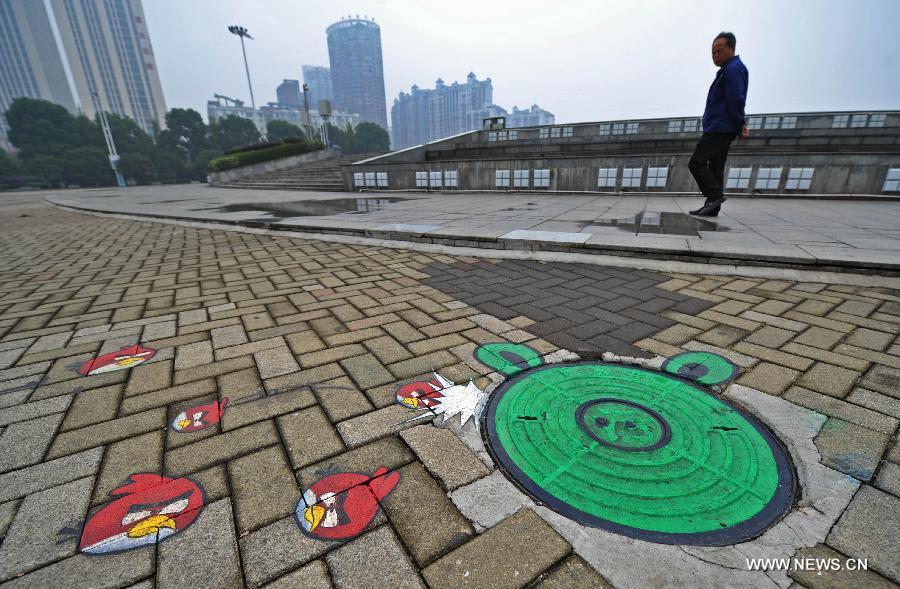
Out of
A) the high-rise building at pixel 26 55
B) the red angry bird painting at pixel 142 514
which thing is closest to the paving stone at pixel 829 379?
the red angry bird painting at pixel 142 514

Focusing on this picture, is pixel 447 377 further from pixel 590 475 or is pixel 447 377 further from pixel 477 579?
pixel 477 579

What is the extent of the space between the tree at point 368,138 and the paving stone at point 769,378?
7223 centimetres

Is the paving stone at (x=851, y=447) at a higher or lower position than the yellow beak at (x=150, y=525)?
lower

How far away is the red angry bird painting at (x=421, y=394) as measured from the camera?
71.0 inches

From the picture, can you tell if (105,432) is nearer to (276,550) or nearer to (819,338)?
(276,550)

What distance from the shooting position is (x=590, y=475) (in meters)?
1.37

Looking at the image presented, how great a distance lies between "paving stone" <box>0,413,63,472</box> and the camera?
150 centimetres

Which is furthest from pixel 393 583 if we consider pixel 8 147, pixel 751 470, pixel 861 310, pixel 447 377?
pixel 8 147

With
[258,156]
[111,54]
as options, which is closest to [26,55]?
[111,54]

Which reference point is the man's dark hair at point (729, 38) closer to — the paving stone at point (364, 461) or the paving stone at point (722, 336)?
the paving stone at point (722, 336)

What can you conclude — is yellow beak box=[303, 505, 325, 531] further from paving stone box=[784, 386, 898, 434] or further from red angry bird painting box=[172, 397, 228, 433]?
paving stone box=[784, 386, 898, 434]

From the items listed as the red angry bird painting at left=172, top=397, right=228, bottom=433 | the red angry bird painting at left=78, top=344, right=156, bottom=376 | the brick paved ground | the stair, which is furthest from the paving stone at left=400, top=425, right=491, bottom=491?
the stair

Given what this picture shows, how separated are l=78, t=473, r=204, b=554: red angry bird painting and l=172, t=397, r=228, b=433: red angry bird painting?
0.91ft
